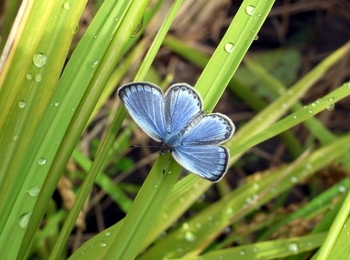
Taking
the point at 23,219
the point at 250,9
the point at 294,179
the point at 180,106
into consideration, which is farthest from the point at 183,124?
the point at 294,179

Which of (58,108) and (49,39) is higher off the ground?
(49,39)

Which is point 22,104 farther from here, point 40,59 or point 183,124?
point 183,124

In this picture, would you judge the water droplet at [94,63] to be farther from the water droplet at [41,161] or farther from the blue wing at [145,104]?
the water droplet at [41,161]

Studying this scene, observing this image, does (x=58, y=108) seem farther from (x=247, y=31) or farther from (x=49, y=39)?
(x=247, y=31)

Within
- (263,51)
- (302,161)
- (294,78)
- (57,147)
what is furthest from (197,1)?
(57,147)

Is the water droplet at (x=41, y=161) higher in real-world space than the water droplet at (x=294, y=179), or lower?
lower

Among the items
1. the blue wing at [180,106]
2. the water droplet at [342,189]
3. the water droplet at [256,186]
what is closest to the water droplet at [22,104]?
the blue wing at [180,106]
